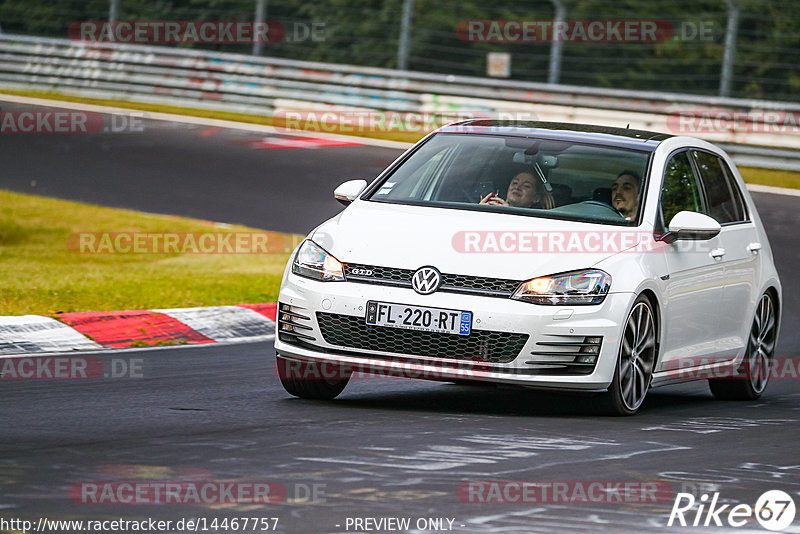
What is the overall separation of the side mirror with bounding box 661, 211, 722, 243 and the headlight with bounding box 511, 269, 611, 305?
788 millimetres

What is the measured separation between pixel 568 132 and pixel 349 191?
53.8 inches

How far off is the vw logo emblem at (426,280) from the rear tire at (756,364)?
2.87 metres

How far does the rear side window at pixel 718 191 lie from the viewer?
9227 mm

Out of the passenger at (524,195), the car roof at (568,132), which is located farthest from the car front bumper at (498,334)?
the car roof at (568,132)

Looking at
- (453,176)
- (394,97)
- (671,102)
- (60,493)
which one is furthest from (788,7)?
(60,493)

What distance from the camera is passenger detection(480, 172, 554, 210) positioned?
8.29 m

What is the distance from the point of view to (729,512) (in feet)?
18.2

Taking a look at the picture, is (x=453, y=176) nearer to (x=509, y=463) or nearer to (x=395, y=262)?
(x=395, y=262)
